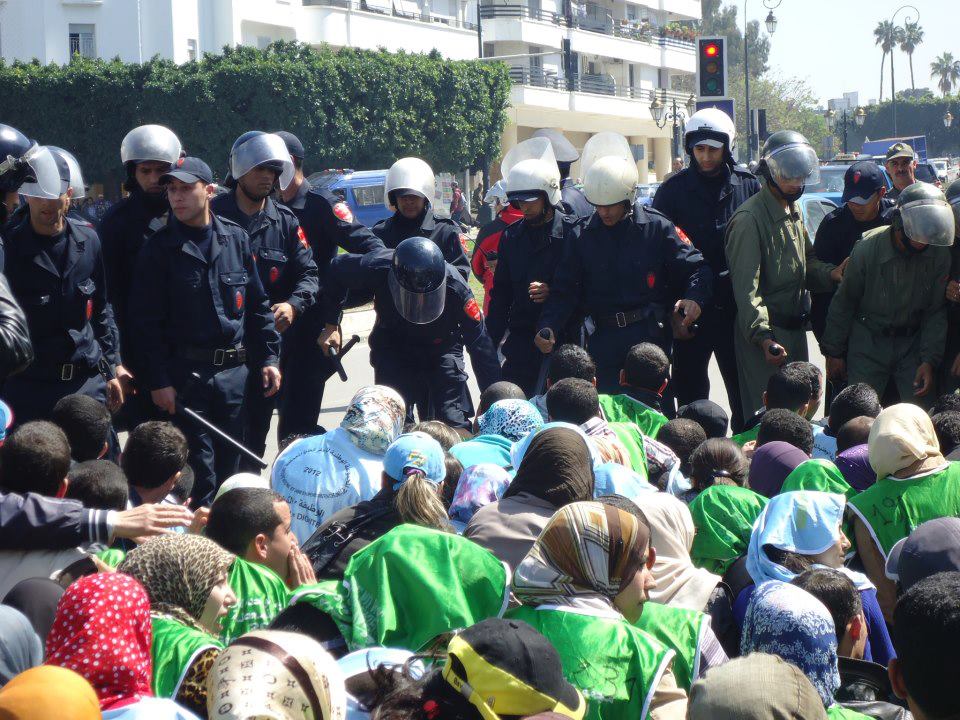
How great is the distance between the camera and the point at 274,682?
251 cm

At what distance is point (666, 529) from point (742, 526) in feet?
1.90

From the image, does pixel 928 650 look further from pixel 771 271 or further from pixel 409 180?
pixel 409 180

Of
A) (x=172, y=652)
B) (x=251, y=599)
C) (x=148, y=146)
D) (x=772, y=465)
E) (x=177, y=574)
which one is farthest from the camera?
(x=148, y=146)

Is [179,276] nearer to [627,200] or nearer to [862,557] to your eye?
[627,200]

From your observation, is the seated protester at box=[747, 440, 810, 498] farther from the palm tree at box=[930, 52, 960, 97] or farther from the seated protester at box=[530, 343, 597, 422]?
the palm tree at box=[930, 52, 960, 97]

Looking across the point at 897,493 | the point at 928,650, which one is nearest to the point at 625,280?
the point at 897,493

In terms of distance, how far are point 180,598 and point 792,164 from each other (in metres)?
5.40

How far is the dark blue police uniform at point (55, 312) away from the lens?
6328 millimetres

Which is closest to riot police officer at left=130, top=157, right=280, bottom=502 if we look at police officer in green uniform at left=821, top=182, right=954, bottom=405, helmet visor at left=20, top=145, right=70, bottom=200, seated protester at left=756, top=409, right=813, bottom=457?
helmet visor at left=20, top=145, right=70, bottom=200

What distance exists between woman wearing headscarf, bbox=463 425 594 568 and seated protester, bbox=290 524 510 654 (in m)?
0.33

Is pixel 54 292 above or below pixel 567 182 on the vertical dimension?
below

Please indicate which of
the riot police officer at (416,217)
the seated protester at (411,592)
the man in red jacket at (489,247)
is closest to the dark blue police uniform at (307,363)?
the riot police officer at (416,217)

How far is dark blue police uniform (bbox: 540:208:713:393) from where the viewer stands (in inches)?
302

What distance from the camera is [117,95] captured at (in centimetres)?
4028
